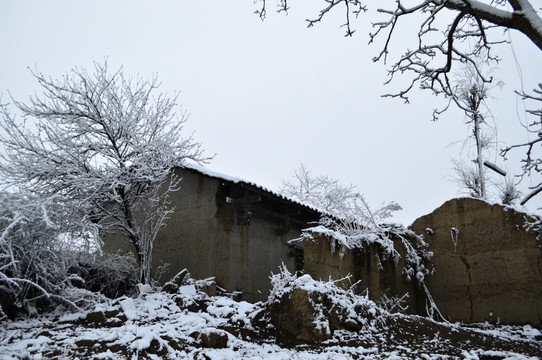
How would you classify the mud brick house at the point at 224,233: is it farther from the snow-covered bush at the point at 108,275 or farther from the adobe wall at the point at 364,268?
the adobe wall at the point at 364,268

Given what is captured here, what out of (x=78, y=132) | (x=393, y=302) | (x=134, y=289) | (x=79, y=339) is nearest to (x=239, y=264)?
(x=134, y=289)

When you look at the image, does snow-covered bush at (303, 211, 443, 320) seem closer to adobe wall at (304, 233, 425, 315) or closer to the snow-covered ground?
adobe wall at (304, 233, 425, 315)

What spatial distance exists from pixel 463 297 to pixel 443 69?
484cm

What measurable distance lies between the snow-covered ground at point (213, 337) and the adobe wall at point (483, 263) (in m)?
0.73

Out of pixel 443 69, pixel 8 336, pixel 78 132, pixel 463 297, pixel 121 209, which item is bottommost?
pixel 8 336

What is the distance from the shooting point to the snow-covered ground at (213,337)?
5172 mm

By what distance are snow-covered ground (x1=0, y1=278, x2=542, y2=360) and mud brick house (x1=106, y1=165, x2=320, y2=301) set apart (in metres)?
2.63

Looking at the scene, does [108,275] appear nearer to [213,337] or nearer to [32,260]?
[32,260]

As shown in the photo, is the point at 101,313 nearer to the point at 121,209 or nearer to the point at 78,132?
the point at 121,209

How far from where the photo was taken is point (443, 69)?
7.20 metres

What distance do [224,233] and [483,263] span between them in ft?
18.8

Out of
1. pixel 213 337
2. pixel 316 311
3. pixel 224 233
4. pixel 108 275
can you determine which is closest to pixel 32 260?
pixel 108 275

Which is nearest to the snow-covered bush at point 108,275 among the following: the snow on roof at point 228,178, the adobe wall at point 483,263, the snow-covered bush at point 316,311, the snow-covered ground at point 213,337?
the snow-covered ground at point 213,337

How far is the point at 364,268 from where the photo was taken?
8.98 m
